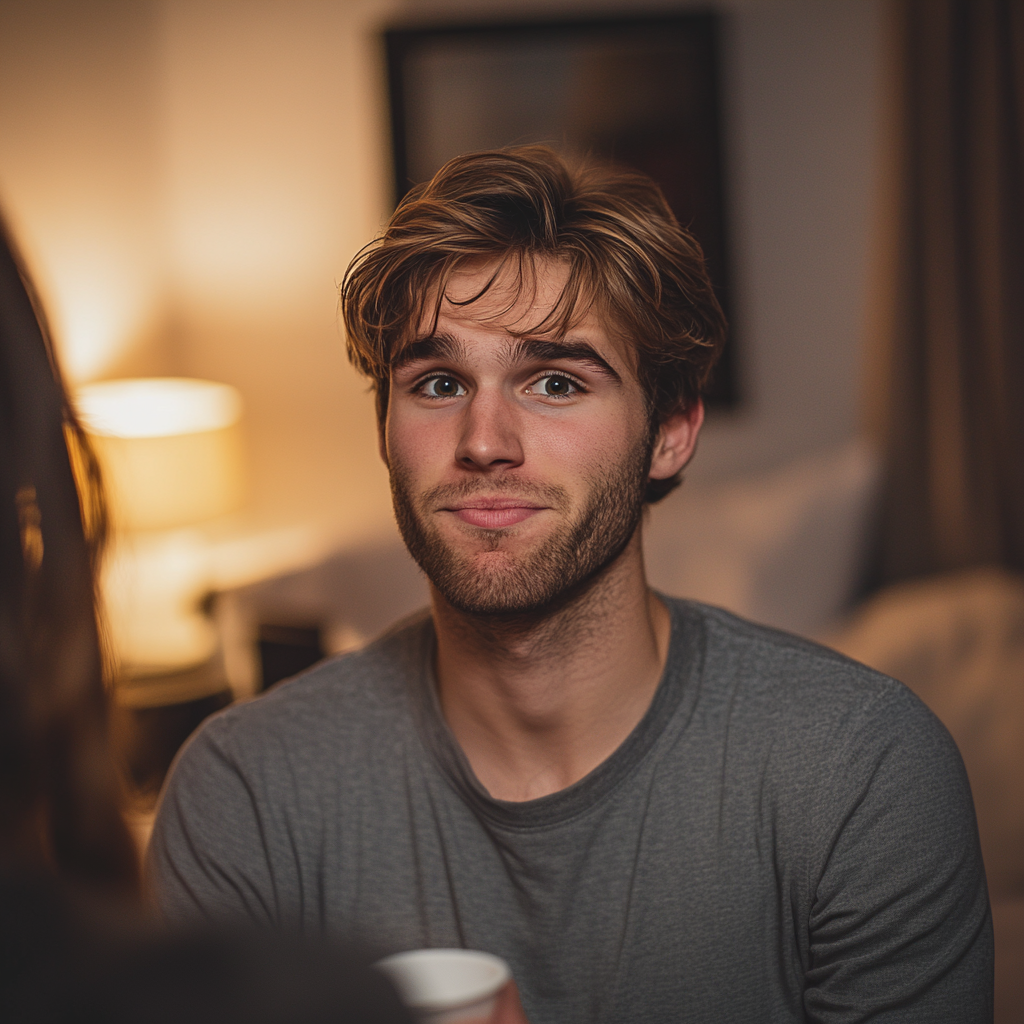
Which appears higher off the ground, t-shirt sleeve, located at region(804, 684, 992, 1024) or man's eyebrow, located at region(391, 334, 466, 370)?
man's eyebrow, located at region(391, 334, 466, 370)

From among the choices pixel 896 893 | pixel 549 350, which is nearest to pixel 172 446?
pixel 549 350

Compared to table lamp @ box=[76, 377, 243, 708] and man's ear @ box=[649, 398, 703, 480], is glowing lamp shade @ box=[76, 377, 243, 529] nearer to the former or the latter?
table lamp @ box=[76, 377, 243, 708]

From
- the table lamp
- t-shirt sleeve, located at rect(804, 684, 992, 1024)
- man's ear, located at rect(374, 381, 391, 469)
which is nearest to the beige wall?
the table lamp

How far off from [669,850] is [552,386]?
50cm

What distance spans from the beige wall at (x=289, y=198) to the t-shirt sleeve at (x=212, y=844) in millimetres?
1214

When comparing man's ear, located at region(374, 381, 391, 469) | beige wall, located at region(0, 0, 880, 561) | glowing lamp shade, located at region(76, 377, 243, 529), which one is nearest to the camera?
man's ear, located at region(374, 381, 391, 469)

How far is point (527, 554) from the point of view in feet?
3.86

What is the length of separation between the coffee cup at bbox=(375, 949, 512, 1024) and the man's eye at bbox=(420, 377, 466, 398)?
26.8 inches

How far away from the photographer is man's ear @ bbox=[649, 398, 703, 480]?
4.45 feet

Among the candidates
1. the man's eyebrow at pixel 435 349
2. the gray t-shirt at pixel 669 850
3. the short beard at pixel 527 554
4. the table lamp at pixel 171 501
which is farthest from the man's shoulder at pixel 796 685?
the table lamp at pixel 171 501

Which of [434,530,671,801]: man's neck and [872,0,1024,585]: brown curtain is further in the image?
[872,0,1024,585]: brown curtain

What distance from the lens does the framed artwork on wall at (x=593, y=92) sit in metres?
2.71

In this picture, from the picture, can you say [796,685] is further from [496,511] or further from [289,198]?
[289,198]

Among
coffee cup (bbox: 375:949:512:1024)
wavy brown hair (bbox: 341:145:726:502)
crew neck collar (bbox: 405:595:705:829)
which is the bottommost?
crew neck collar (bbox: 405:595:705:829)
